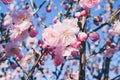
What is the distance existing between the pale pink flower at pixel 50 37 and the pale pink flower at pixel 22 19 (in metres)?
0.32

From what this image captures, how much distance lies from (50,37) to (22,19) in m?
0.72

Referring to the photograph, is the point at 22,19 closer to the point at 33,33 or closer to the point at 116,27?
the point at 33,33

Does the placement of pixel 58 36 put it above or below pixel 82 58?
above

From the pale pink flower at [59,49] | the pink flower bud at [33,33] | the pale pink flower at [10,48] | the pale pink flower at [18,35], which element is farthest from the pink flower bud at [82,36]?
the pale pink flower at [10,48]

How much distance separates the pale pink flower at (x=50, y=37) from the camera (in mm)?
2873

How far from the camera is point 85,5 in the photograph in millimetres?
3307

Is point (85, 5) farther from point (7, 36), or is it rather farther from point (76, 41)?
point (7, 36)

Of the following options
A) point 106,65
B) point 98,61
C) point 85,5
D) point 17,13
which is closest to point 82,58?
point 85,5

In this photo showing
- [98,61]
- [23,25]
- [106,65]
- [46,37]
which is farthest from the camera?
[98,61]

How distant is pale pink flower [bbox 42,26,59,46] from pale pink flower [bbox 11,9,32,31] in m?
0.32

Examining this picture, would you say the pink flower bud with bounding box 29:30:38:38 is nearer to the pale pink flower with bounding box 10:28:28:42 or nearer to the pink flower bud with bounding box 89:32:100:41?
the pale pink flower with bounding box 10:28:28:42

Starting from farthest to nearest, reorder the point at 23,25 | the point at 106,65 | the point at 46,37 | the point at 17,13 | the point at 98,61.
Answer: the point at 98,61 → the point at 106,65 → the point at 17,13 → the point at 23,25 → the point at 46,37

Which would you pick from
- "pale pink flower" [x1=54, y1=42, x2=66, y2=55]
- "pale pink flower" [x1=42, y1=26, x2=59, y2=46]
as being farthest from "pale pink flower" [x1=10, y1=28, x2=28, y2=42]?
"pale pink flower" [x1=54, y1=42, x2=66, y2=55]

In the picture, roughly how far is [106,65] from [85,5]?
251cm
